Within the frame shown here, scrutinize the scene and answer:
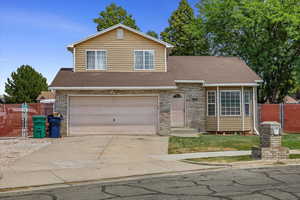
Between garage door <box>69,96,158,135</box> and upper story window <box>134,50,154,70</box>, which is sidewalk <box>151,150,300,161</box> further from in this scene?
upper story window <box>134,50,154,70</box>

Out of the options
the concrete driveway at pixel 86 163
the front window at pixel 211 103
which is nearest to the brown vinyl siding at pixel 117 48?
the front window at pixel 211 103

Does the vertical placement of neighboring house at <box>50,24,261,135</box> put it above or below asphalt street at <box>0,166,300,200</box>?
above

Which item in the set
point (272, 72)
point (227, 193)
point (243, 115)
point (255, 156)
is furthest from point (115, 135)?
point (272, 72)

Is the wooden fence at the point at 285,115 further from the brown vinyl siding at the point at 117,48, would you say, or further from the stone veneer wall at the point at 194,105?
the brown vinyl siding at the point at 117,48

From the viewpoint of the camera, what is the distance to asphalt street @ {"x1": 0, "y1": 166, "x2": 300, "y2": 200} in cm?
698

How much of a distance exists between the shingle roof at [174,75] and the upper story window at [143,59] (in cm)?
54

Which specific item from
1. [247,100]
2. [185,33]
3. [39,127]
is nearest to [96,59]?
[39,127]

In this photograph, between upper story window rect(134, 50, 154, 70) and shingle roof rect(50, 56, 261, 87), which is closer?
shingle roof rect(50, 56, 261, 87)

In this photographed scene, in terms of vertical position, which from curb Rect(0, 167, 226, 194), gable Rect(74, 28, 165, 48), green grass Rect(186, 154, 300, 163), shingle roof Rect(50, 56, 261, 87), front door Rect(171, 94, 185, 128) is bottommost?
curb Rect(0, 167, 226, 194)

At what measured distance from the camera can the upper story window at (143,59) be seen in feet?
69.9

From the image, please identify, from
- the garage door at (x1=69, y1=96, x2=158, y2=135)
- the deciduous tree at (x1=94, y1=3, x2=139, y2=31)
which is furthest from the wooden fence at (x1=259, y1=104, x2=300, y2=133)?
the deciduous tree at (x1=94, y1=3, x2=139, y2=31)

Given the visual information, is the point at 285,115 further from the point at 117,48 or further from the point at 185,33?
the point at 185,33

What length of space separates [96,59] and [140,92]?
367 centimetres

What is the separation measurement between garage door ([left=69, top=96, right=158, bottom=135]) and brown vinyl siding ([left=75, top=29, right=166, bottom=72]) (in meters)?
2.24
